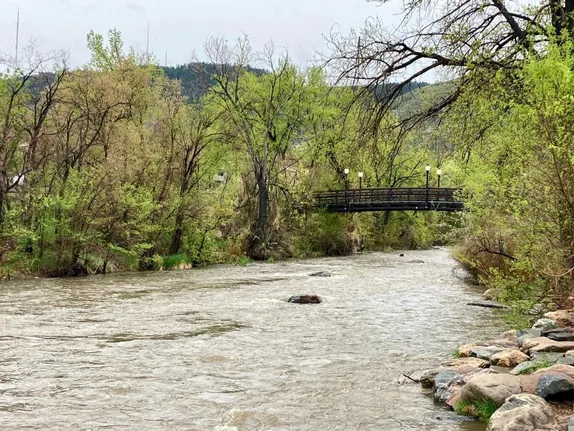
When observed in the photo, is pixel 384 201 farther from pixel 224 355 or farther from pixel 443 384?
pixel 443 384

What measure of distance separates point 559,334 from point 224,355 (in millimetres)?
6164

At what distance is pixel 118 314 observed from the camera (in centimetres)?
1620

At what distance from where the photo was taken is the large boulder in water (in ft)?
62.2

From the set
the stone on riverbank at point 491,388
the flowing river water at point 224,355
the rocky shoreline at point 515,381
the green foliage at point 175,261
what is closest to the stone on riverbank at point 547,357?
the rocky shoreline at point 515,381

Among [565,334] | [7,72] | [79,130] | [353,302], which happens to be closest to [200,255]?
[79,130]

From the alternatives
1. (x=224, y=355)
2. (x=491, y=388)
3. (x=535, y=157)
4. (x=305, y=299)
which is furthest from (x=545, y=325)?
(x=305, y=299)

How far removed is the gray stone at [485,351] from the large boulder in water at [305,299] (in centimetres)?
868

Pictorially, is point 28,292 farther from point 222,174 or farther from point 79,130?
point 222,174

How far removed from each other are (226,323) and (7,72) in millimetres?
19448

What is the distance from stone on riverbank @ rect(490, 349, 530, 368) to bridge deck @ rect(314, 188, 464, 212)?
36592mm

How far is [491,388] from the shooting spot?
768 cm

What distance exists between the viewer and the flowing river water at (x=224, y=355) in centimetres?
788

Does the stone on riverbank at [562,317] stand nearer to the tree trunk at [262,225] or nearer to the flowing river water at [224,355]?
the flowing river water at [224,355]

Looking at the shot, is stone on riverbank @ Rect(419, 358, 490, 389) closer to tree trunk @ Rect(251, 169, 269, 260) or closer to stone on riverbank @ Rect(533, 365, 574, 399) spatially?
stone on riverbank @ Rect(533, 365, 574, 399)
